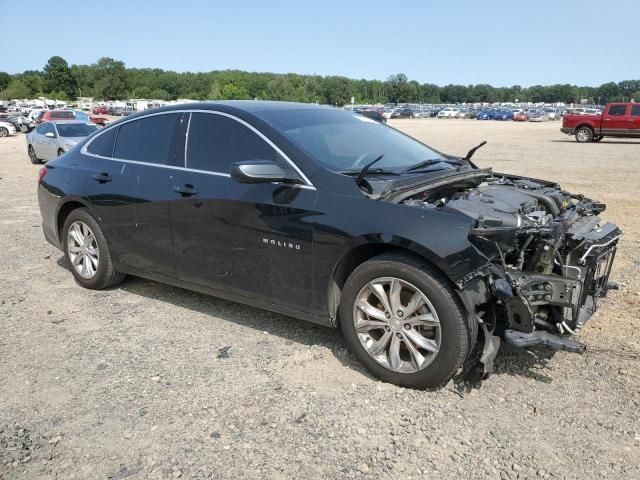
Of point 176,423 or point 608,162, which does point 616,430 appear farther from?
point 608,162

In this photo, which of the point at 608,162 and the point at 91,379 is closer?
the point at 91,379

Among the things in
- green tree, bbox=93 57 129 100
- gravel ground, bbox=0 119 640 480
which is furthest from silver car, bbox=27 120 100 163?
green tree, bbox=93 57 129 100

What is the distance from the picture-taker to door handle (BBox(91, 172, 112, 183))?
16.8 feet

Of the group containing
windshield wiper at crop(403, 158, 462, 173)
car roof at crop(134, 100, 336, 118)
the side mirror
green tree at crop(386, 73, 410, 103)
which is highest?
car roof at crop(134, 100, 336, 118)

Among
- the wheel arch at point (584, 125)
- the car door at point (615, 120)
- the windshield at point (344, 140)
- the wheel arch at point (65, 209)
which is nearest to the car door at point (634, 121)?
the car door at point (615, 120)

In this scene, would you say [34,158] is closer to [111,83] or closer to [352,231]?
[352,231]

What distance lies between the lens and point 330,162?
159 inches

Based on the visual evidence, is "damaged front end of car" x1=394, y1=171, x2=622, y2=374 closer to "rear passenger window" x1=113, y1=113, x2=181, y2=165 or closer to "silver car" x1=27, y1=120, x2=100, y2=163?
"rear passenger window" x1=113, y1=113, x2=181, y2=165

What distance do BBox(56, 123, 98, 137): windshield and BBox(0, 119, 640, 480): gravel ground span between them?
13416 millimetres

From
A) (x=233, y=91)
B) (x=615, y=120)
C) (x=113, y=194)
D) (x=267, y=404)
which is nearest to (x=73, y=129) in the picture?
(x=113, y=194)

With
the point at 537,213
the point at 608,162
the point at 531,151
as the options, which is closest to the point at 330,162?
the point at 537,213

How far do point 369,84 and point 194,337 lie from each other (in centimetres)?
19215

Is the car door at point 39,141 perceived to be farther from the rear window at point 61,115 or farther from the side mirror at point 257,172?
the side mirror at point 257,172

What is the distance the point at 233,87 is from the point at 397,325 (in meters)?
151
